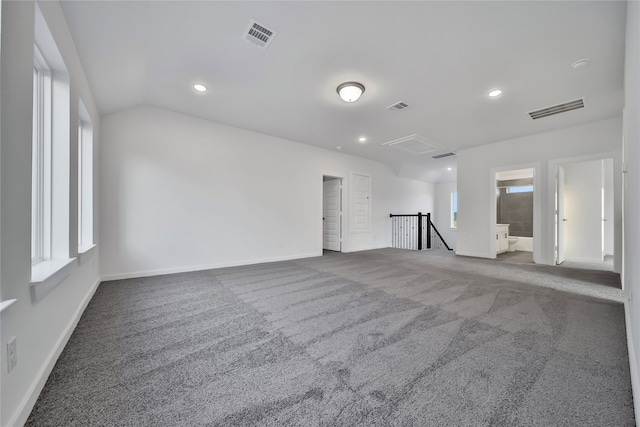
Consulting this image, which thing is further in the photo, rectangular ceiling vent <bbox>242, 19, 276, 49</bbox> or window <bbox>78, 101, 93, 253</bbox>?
window <bbox>78, 101, 93, 253</bbox>

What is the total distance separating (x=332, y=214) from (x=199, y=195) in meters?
3.61

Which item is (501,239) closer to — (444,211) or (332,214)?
(444,211)

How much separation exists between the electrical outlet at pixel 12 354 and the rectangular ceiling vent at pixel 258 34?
266 centimetres

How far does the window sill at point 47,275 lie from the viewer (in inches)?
51.8

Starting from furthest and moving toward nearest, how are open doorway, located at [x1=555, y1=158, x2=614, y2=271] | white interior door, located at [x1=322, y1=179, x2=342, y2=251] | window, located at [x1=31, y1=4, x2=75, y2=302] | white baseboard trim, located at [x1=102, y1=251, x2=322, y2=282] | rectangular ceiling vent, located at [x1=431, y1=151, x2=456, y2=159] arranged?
white interior door, located at [x1=322, y1=179, x2=342, y2=251], rectangular ceiling vent, located at [x1=431, y1=151, x2=456, y2=159], open doorway, located at [x1=555, y1=158, x2=614, y2=271], white baseboard trim, located at [x1=102, y1=251, x2=322, y2=282], window, located at [x1=31, y1=4, x2=75, y2=302]

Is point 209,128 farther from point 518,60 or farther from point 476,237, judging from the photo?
point 476,237

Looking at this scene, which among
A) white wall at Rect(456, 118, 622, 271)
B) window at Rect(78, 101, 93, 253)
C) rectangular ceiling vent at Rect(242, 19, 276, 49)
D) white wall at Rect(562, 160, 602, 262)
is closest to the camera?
rectangular ceiling vent at Rect(242, 19, 276, 49)

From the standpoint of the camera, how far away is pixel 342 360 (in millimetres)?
1576

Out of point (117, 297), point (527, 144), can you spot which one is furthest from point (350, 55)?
point (527, 144)

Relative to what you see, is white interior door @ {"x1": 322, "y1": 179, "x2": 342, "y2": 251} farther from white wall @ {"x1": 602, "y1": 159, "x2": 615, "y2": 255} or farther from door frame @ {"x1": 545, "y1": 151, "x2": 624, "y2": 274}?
white wall @ {"x1": 602, "y1": 159, "x2": 615, "y2": 255}

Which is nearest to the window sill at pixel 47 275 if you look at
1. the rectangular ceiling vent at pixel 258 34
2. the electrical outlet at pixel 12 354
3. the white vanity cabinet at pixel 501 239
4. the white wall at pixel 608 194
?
the electrical outlet at pixel 12 354

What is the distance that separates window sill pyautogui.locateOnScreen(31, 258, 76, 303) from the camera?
1315mm

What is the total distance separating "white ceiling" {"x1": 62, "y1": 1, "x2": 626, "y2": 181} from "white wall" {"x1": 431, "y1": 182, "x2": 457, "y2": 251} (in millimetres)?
5263

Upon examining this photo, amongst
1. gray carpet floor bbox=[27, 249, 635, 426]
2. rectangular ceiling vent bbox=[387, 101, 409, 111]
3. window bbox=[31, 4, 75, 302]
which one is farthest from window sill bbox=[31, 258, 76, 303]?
rectangular ceiling vent bbox=[387, 101, 409, 111]
